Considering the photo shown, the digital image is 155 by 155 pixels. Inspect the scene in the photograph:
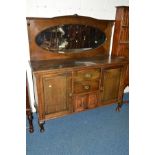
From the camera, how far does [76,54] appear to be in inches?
101

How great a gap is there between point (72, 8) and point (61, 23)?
0.94 ft

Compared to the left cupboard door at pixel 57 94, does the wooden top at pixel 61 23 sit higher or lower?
higher

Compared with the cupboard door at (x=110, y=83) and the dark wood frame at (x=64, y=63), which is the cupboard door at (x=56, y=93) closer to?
the dark wood frame at (x=64, y=63)

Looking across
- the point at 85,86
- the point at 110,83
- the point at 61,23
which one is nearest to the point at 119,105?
the point at 110,83

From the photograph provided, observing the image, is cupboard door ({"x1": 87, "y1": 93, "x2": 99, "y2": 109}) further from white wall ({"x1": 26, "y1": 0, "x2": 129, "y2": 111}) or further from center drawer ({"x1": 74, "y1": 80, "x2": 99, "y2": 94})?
white wall ({"x1": 26, "y1": 0, "x2": 129, "y2": 111})

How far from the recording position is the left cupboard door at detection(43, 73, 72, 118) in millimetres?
1982

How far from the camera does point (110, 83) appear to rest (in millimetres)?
2451

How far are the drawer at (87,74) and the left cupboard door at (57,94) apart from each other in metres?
0.12

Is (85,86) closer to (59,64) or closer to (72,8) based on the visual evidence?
(59,64)

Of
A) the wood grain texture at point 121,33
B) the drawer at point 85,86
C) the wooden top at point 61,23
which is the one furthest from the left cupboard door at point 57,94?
the wood grain texture at point 121,33

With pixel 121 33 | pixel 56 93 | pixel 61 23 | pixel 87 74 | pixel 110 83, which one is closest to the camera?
pixel 56 93

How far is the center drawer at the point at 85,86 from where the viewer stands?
2181mm
